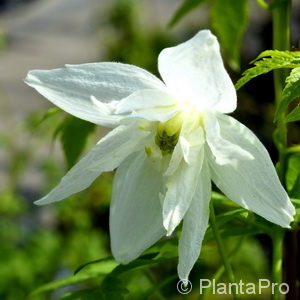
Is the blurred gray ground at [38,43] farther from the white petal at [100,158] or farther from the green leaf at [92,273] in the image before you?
the white petal at [100,158]

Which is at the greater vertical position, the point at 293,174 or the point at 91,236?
the point at 293,174

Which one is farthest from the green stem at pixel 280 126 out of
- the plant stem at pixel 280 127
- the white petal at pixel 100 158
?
the white petal at pixel 100 158

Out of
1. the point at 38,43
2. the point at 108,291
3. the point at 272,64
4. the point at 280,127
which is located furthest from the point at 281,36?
the point at 38,43

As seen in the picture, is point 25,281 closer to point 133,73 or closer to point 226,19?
point 226,19

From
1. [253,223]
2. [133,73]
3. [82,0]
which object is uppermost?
[133,73]

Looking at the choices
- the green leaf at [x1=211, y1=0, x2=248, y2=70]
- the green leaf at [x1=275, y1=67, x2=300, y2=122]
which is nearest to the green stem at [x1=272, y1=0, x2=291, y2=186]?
the green leaf at [x1=211, y1=0, x2=248, y2=70]

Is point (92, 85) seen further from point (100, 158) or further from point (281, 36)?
point (281, 36)

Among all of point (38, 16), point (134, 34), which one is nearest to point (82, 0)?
point (38, 16)

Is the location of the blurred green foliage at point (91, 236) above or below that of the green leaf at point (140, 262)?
below
